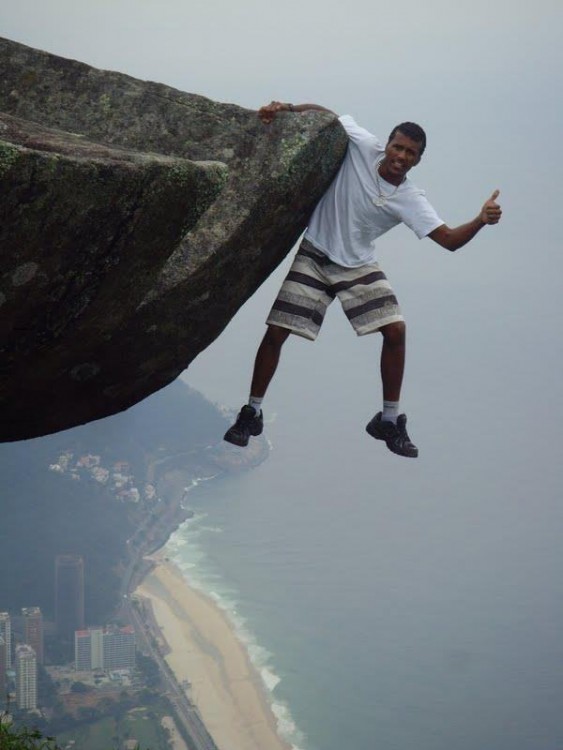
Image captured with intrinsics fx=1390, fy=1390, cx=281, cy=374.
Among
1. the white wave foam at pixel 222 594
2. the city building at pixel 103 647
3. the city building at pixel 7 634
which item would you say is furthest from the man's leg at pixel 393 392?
the city building at pixel 103 647

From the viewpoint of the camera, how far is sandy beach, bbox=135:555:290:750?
177ft

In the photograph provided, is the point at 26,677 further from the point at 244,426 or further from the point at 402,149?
the point at 402,149

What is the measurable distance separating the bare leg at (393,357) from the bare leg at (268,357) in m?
0.64

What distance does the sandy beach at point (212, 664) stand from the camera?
53906mm

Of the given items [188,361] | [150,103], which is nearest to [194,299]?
[188,361]

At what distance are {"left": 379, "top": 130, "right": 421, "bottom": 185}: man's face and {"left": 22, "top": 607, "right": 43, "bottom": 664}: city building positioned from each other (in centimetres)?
5251

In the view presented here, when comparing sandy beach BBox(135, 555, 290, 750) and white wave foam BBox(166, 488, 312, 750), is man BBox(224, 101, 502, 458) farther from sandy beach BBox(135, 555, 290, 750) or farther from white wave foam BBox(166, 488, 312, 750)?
white wave foam BBox(166, 488, 312, 750)

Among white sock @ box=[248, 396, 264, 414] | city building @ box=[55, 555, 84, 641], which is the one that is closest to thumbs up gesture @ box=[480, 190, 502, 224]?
white sock @ box=[248, 396, 264, 414]

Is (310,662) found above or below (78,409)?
below

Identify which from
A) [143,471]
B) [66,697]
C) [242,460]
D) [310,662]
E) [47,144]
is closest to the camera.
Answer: [47,144]

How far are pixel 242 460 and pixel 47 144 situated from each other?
3120 inches

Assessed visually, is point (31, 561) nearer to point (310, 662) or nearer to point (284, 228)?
point (310, 662)

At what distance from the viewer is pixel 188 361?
347 inches

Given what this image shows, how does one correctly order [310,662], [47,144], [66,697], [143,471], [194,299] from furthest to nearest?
[143,471] < [310,662] < [66,697] < [194,299] < [47,144]
